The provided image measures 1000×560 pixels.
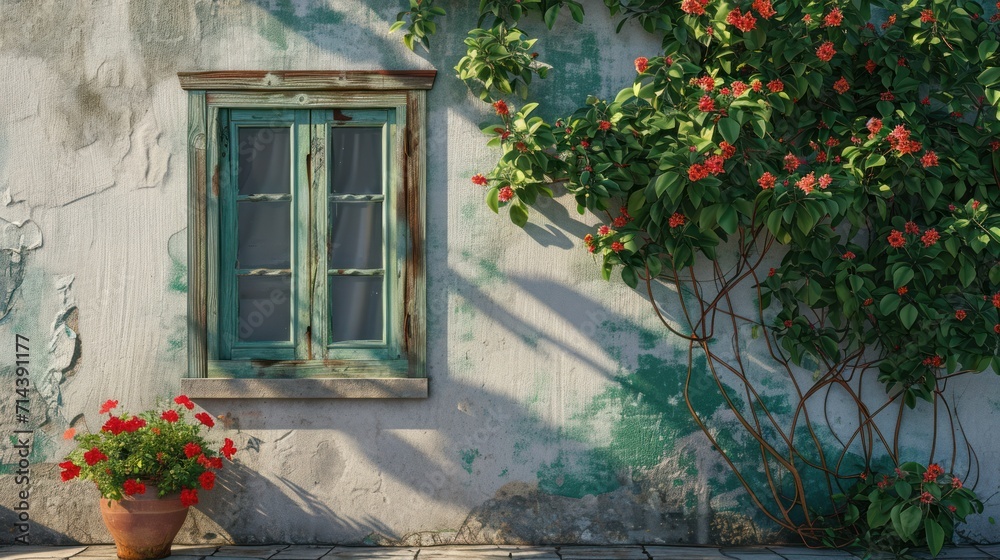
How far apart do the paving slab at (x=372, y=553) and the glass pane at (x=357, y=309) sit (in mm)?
980

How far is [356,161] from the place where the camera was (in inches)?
174

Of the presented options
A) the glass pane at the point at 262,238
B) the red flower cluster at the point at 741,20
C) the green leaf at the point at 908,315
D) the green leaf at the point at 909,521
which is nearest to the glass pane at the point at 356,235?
the glass pane at the point at 262,238

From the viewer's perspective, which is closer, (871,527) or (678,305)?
(871,527)

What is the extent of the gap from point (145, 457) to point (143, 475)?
9 cm

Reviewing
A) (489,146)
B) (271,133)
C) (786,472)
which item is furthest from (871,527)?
(271,133)

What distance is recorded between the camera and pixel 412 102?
4.36m

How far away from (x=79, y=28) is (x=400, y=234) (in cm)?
183

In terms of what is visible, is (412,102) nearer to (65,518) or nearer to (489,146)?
(489,146)

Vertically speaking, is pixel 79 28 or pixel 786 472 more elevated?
pixel 79 28

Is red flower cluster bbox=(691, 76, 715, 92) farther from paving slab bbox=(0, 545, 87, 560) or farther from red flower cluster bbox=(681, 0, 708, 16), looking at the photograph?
paving slab bbox=(0, 545, 87, 560)

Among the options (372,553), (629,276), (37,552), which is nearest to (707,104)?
(629,276)

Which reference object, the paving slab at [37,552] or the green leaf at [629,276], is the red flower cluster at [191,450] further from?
the green leaf at [629,276]

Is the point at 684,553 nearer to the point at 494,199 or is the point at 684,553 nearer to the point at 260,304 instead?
the point at 494,199

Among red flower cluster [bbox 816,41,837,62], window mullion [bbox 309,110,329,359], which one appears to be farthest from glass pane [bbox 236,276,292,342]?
red flower cluster [bbox 816,41,837,62]
